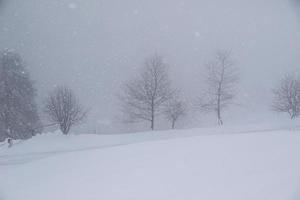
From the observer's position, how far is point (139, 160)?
5535 millimetres

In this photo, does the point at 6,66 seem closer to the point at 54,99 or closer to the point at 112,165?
the point at 54,99

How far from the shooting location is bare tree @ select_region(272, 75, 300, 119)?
2613cm

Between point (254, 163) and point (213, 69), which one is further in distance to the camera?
point (213, 69)

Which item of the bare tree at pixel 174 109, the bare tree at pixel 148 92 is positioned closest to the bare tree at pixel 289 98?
the bare tree at pixel 174 109

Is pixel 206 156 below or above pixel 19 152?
above

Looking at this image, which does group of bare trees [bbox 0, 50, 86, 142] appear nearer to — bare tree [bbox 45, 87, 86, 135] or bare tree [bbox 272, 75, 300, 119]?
bare tree [bbox 45, 87, 86, 135]

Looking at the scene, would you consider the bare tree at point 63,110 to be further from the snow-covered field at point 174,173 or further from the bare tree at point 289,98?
the bare tree at point 289,98

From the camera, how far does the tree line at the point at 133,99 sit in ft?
81.0

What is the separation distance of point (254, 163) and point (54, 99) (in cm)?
2350

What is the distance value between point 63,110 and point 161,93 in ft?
30.8

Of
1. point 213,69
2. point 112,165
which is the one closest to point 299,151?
point 112,165

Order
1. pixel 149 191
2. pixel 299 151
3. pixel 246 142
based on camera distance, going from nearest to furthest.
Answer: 1. pixel 149 191
2. pixel 299 151
3. pixel 246 142

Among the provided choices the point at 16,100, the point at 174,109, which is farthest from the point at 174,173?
the point at 16,100

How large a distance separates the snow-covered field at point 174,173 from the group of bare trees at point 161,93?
58.6ft
